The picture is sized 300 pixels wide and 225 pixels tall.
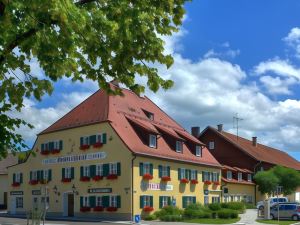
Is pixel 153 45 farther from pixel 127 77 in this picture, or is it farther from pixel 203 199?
pixel 203 199

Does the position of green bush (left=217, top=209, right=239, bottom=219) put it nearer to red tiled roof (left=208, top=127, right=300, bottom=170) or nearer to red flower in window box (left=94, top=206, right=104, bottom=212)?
red flower in window box (left=94, top=206, right=104, bottom=212)

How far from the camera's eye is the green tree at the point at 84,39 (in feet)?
20.8

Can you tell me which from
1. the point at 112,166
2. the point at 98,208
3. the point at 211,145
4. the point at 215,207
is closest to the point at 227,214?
the point at 215,207

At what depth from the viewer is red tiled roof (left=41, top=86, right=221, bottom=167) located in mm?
43031

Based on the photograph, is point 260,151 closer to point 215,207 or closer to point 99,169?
point 215,207

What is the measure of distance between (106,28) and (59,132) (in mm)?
41055

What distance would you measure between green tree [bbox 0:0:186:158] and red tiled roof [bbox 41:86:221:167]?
32619 mm

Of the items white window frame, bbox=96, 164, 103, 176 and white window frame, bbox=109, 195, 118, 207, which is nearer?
white window frame, bbox=109, 195, 118, 207

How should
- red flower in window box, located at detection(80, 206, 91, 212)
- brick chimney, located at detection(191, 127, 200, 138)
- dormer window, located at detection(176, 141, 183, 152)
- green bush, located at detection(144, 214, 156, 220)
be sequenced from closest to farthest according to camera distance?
1. green bush, located at detection(144, 214, 156, 220)
2. red flower in window box, located at detection(80, 206, 91, 212)
3. dormer window, located at detection(176, 141, 183, 152)
4. brick chimney, located at detection(191, 127, 200, 138)

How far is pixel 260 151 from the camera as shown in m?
74.1

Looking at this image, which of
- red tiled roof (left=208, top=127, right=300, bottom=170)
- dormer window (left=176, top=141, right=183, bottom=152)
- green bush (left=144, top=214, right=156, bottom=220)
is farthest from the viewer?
red tiled roof (left=208, top=127, right=300, bottom=170)

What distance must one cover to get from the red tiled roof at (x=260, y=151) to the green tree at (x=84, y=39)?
197ft

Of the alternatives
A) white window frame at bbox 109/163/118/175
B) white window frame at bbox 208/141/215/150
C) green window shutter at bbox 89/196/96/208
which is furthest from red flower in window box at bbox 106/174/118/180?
white window frame at bbox 208/141/215/150

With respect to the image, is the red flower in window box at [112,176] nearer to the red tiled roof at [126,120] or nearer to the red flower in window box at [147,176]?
the red flower in window box at [147,176]
